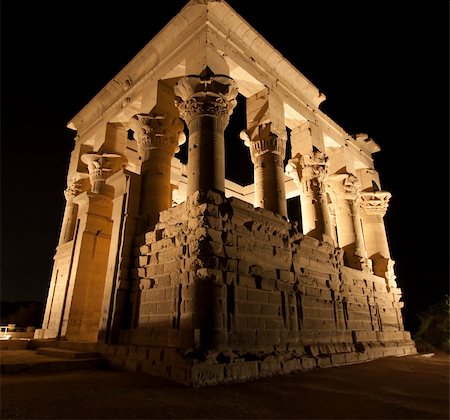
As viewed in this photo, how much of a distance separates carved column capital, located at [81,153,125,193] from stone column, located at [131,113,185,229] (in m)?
2.22

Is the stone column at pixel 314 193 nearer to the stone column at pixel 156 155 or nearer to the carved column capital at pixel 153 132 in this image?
the stone column at pixel 156 155

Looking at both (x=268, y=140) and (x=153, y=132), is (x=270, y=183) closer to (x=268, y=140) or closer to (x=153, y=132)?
(x=268, y=140)

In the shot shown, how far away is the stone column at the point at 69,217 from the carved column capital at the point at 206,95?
662 cm

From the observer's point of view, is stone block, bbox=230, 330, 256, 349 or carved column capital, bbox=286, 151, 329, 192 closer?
stone block, bbox=230, 330, 256, 349

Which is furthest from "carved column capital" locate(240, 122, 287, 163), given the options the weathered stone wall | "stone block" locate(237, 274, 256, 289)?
"stone block" locate(237, 274, 256, 289)

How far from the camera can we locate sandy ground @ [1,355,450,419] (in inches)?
153

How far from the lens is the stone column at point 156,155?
928 centimetres

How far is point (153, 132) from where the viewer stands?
389 inches

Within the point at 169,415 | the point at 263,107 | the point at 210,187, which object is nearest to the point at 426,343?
the point at 263,107

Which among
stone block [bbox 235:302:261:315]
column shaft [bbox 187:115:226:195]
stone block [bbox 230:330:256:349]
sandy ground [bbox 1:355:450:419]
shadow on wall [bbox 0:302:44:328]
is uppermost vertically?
column shaft [bbox 187:115:226:195]

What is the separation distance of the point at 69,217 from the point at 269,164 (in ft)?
26.1

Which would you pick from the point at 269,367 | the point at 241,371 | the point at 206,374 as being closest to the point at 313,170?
the point at 269,367

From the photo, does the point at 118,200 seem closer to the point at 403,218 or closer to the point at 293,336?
the point at 293,336

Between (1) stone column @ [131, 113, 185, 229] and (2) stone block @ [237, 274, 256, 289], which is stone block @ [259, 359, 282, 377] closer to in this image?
(2) stone block @ [237, 274, 256, 289]
